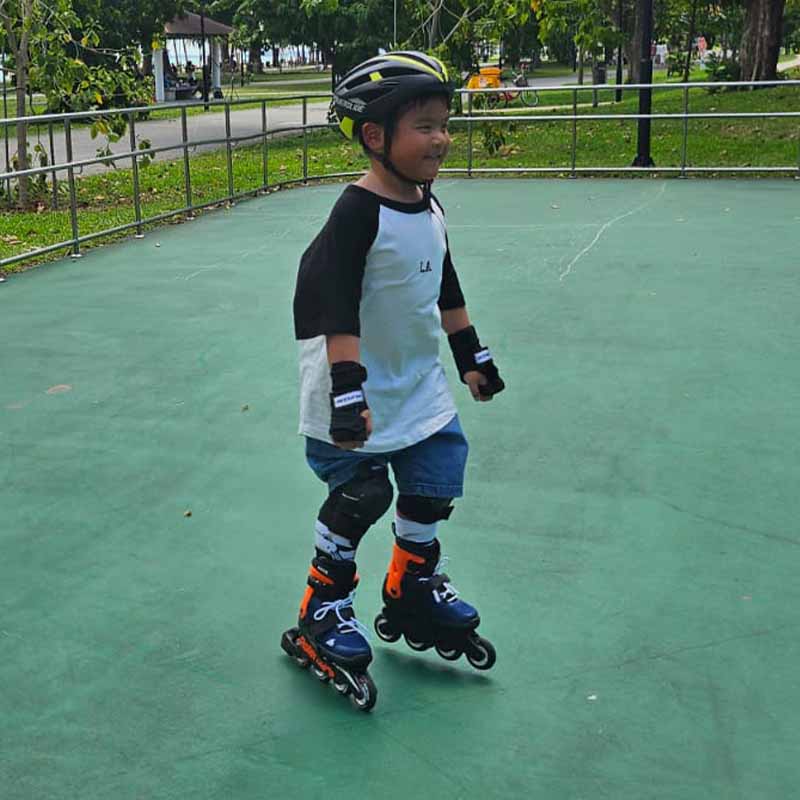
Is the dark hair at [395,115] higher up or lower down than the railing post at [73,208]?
higher up

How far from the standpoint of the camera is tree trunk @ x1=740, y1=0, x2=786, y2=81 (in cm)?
2192

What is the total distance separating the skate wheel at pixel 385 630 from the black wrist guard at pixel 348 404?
71cm

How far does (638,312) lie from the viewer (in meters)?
7.02

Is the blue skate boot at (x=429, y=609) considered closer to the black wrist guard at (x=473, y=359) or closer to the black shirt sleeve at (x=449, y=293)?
the black wrist guard at (x=473, y=359)

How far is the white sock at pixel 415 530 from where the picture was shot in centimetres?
300

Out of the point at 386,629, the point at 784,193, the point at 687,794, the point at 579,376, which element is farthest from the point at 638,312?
the point at 784,193

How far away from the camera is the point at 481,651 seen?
3006mm

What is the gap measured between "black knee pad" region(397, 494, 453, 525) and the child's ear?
33.0 inches

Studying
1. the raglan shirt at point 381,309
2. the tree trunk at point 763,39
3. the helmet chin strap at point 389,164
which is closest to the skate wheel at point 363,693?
the raglan shirt at point 381,309

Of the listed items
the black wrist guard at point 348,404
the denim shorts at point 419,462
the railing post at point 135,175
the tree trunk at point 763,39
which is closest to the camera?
the black wrist guard at point 348,404

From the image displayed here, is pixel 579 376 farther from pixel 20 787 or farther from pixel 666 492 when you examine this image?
pixel 20 787

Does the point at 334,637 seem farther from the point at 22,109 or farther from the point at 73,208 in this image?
the point at 22,109

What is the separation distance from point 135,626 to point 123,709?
Result: 1.49 ft

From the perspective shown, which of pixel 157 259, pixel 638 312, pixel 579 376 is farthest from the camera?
pixel 157 259
